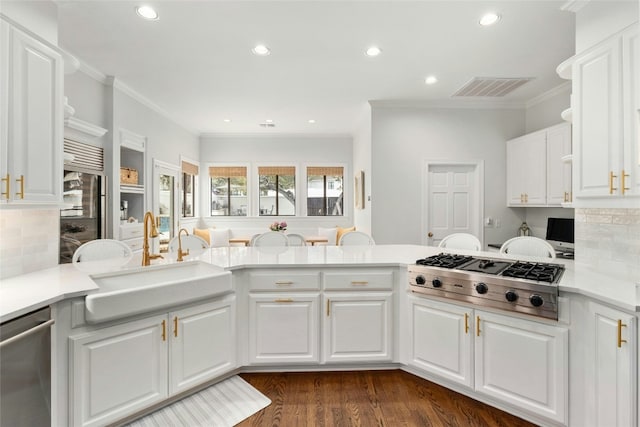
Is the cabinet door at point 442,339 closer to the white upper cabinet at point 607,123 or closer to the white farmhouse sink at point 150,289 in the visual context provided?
the white upper cabinet at point 607,123

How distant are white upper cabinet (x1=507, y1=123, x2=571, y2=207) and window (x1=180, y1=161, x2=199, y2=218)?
18.9 ft

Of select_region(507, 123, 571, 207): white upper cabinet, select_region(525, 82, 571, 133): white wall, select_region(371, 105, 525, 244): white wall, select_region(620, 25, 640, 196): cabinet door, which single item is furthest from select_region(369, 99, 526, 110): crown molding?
select_region(620, 25, 640, 196): cabinet door

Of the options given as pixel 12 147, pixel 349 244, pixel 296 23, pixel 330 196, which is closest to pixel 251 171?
pixel 330 196

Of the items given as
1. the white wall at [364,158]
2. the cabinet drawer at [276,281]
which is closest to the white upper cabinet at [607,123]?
the cabinet drawer at [276,281]

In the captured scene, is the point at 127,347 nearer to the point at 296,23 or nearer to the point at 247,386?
the point at 247,386

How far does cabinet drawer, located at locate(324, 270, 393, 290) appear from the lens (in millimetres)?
2441

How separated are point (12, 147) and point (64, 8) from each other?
1.52m

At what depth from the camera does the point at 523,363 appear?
1.88 metres

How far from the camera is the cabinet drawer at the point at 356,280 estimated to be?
244 cm

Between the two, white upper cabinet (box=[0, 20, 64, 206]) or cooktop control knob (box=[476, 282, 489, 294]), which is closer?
white upper cabinet (box=[0, 20, 64, 206])

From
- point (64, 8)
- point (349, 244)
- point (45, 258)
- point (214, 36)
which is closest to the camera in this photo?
point (45, 258)

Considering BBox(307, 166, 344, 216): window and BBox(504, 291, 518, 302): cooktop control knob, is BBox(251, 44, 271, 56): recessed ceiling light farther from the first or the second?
BBox(307, 166, 344, 216): window

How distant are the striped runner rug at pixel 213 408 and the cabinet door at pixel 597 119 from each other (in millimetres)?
2652

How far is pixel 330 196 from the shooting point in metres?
7.27
